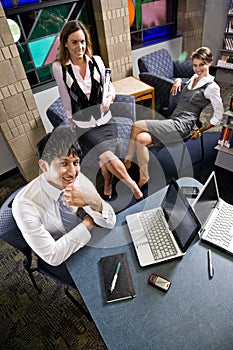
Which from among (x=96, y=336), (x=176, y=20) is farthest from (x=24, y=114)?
(x=176, y=20)

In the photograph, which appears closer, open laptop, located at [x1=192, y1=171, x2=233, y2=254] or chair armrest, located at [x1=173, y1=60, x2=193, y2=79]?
open laptop, located at [x1=192, y1=171, x2=233, y2=254]

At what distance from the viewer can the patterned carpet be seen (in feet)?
4.93

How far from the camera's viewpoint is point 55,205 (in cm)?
124

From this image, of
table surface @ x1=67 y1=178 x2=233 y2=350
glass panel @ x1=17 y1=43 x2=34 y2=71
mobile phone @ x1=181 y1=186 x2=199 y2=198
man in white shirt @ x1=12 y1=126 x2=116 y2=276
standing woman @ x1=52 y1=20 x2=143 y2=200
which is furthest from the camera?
glass panel @ x1=17 y1=43 x2=34 y2=71

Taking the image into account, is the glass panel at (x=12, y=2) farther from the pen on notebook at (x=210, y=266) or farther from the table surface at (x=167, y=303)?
the pen on notebook at (x=210, y=266)

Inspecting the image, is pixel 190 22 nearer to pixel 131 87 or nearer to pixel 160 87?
pixel 160 87

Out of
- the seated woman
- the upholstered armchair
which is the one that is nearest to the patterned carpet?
the seated woman

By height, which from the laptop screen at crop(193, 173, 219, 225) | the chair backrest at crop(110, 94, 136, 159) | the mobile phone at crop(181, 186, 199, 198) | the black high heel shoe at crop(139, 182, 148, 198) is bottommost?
the black high heel shoe at crop(139, 182, 148, 198)

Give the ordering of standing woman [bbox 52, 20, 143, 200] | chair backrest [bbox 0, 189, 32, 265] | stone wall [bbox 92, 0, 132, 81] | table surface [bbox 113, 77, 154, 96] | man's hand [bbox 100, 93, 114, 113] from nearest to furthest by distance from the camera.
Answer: chair backrest [bbox 0, 189, 32, 265], standing woman [bbox 52, 20, 143, 200], man's hand [bbox 100, 93, 114, 113], stone wall [bbox 92, 0, 132, 81], table surface [bbox 113, 77, 154, 96]

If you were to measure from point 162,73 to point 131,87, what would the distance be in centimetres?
56

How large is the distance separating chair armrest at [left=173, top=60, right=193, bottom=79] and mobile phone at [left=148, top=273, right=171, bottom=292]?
9.23 feet

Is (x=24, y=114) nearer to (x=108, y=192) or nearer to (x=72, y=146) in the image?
(x=108, y=192)

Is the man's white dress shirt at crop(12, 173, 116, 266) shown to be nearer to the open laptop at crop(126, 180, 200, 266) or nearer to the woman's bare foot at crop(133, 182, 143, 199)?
the open laptop at crop(126, 180, 200, 266)

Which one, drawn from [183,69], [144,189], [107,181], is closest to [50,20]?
[183,69]
